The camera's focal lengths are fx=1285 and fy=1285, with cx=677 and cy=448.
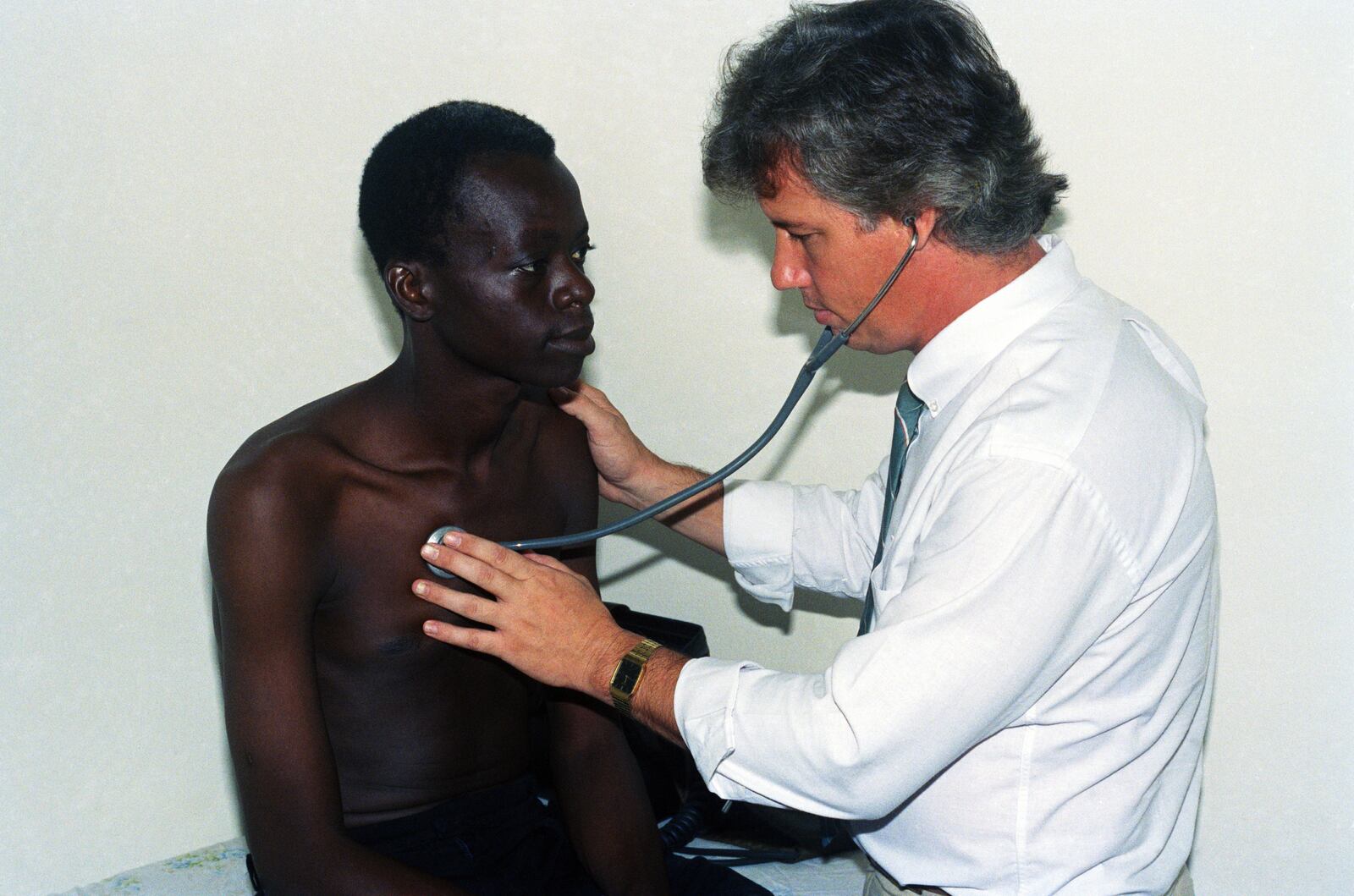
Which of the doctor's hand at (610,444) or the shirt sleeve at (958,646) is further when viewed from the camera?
the doctor's hand at (610,444)

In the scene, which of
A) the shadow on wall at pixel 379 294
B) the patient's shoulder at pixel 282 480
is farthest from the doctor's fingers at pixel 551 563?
the shadow on wall at pixel 379 294

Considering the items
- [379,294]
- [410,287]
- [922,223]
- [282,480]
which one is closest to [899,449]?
[922,223]

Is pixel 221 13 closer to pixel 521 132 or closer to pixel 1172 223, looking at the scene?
pixel 521 132

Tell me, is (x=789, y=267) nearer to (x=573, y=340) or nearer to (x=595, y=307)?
(x=573, y=340)

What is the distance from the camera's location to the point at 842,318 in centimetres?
148

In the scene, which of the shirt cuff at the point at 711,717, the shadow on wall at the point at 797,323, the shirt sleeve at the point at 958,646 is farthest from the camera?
the shadow on wall at the point at 797,323

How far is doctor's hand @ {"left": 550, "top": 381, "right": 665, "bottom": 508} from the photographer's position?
1794 mm

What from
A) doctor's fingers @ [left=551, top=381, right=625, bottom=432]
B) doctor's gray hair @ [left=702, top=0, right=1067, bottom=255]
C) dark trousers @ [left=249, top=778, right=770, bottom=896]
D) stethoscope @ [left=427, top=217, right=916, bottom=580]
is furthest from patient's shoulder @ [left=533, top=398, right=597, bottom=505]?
doctor's gray hair @ [left=702, top=0, right=1067, bottom=255]

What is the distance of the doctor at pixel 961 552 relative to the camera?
1217 millimetres

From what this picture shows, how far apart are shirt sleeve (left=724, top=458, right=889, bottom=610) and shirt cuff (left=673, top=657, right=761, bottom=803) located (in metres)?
0.46

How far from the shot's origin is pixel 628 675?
1.39 meters

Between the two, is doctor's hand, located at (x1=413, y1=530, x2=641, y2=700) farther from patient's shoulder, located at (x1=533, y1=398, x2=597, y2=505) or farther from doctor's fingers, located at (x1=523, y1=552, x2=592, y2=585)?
patient's shoulder, located at (x1=533, y1=398, x2=597, y2=505)

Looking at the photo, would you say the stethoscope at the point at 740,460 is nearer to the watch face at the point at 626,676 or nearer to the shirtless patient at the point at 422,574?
the shirtless patient at the point at 422,574

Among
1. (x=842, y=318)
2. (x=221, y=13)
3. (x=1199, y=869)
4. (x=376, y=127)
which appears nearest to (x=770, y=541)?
(x=842, y=318)
